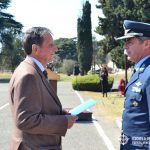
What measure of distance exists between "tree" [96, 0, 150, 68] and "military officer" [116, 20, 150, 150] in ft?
95.8

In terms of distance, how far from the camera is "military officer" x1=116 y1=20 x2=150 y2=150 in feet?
12.6

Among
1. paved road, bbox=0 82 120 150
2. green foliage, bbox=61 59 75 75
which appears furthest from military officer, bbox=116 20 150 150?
green foliage, bbox=61 59 75 75

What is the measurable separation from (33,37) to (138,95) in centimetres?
97

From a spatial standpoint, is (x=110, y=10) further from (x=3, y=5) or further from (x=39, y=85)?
(x=39, y=85)

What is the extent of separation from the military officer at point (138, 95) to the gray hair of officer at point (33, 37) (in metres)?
0.70

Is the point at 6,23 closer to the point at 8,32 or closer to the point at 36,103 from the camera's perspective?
the point at 8,32

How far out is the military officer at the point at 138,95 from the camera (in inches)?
152

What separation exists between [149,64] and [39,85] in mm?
893

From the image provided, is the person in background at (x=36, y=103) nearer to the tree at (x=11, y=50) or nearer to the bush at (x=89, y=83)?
the bush at (x=89, y=83)

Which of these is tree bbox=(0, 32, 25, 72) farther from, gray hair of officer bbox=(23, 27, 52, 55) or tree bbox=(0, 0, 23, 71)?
gray hair of officer bbox=(23, 27, 52, 55)

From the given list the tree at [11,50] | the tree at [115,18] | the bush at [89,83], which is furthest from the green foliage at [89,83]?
the tree at [11,50]

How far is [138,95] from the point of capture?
12.7 ft

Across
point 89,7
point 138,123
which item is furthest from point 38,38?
point 89,7

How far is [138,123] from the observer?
3.88 m
